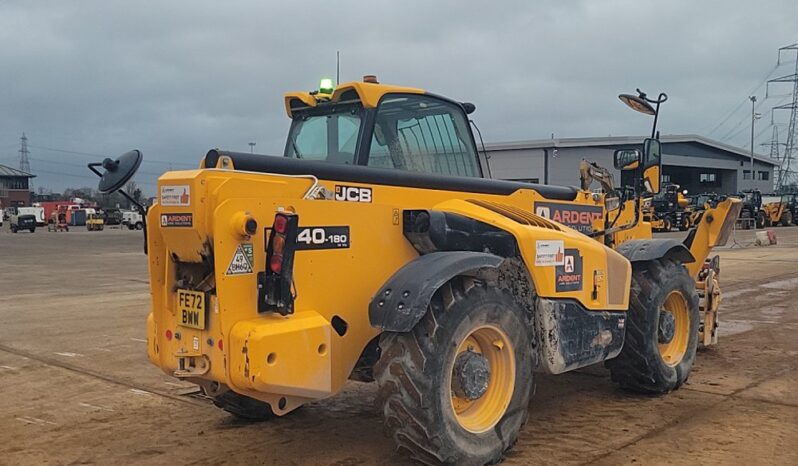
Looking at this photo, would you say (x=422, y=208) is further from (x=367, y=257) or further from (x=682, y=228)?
(x=682, y=228)

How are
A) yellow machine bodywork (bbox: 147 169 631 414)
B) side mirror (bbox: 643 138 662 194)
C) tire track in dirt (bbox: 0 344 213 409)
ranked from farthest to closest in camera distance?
side mirror (bbox: 643 138 662 194)
tire track in dirt (bbox: 0 344 213 409)
yellow machine bodywork (bbox: 147 169 631 414)

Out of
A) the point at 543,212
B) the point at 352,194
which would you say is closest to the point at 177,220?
the point at 352,194

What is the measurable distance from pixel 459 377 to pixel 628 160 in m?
3.35

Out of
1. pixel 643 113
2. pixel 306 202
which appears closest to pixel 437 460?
pixel 306 202

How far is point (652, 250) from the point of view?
6.09 m

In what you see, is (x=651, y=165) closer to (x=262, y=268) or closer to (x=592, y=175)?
(x=592, y=175)

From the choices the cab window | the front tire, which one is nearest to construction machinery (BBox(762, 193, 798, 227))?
the cab window

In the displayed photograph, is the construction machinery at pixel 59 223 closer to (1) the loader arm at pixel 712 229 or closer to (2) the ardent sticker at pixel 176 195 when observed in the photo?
(1) the loader arm at pixel 712 229

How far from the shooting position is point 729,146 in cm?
5950

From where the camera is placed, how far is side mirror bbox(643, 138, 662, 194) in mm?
6570

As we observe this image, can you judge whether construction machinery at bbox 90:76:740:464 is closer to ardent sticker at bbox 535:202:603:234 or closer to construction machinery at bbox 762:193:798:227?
ardent sticker at bbox 535:202:603:234

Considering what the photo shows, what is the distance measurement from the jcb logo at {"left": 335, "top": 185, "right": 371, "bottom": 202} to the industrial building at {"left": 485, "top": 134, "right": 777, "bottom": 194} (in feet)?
91.3

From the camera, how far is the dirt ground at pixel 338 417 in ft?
15.2

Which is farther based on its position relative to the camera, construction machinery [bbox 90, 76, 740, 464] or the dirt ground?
the dirt ground
